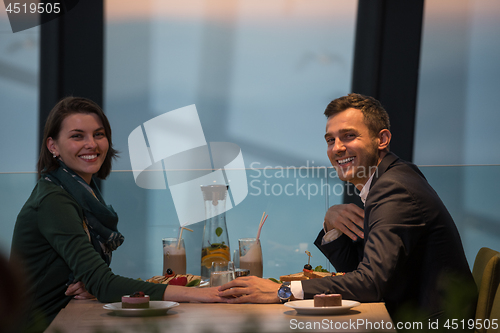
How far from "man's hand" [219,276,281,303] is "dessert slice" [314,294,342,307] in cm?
21

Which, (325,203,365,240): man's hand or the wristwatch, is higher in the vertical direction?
(325,203,365,240): man's hand

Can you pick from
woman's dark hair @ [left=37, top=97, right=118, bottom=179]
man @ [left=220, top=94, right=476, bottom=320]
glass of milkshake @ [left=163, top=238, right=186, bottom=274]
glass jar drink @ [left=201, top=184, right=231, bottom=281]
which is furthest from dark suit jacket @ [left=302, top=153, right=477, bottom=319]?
woman's dark hair @ [left=37, top=97, right=118, bottom=179]

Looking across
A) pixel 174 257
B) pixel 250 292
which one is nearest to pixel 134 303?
pixel 250 292

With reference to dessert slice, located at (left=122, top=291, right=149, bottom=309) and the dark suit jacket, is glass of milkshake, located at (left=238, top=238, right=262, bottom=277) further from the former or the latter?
dessert slice, located at (left=122, top=291, right=149, bottom=309)

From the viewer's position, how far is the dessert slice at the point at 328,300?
1.35m

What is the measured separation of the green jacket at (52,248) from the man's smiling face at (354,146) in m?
1.02

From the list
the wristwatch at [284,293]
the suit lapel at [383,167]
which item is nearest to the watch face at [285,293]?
the wristwatch at [284,293]

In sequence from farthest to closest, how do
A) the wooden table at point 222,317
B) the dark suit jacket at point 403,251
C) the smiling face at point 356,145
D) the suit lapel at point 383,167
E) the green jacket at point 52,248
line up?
the smiling face at point 356,145, the suit lapel at point 383,167, the green jacket at point 52,248, the dark suit jacket at point 403,251, the wooden table at point 222,317

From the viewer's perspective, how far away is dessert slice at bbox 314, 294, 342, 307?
135 centimetres

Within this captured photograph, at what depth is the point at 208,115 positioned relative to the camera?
3666 millimetres

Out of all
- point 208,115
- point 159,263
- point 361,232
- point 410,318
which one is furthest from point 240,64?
point 410,318

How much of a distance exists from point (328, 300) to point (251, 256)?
2.24 ft

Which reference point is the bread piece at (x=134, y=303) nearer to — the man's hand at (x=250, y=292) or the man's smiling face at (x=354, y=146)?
the man's hand at (x=250, y=292)

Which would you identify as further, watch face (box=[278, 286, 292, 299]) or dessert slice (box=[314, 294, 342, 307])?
watch face (box=[278, 286, 292, 299])
